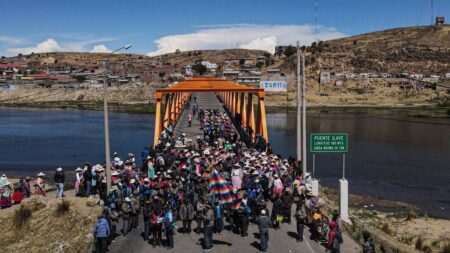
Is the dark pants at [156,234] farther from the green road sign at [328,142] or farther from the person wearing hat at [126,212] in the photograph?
the green road sign at [328,142]

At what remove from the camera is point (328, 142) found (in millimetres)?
17438

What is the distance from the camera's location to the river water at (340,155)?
34.3 meters

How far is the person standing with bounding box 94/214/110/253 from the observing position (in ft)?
39.8

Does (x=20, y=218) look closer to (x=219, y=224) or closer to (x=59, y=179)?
(x=59, y=179)

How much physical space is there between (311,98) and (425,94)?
81.8ft

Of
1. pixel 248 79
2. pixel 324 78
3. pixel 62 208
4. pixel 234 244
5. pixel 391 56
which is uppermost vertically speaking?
pixel 391 56

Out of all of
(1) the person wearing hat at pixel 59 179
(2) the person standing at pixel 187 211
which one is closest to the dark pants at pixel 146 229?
(2) the person standing at pixel 187 211

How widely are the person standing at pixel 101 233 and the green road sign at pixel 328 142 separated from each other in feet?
27.4

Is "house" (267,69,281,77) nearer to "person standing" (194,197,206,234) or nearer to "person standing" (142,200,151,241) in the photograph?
"person standing" (194,197,206,234)

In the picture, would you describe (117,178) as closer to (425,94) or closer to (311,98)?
(311,98)

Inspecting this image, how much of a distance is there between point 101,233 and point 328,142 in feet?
29.8

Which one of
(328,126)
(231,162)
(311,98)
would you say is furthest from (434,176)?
(311,98)

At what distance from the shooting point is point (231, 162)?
18.4 meters

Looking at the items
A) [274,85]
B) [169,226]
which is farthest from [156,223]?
[274,85]
